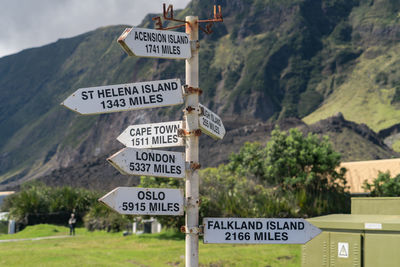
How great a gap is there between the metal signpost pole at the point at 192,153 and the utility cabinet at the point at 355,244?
4.05 meters

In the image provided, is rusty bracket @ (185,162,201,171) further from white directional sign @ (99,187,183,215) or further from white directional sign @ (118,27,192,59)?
white directional sign @ (118,27,192,59)

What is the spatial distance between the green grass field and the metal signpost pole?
10265 mm

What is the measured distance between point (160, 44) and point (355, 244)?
509 cm

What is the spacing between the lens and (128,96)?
18.8 ft

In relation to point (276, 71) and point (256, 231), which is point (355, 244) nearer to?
point (256, 231)

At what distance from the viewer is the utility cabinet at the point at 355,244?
327 inches

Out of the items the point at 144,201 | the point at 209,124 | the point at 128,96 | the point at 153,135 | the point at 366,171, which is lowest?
the point at 366,171

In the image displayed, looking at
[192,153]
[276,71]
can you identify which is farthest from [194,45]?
[276,71]

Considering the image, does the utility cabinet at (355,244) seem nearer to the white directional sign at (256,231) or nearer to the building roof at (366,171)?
the white directional sign at (256,231)

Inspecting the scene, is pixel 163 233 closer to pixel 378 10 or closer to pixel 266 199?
pixel 266 199

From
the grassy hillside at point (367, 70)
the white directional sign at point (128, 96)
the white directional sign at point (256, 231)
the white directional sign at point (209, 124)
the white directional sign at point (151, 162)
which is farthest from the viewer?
the grassy hillside at point (367, 70)

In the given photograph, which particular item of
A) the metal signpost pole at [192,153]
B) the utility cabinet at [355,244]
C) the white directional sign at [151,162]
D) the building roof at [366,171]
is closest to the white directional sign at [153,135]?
the metal signpost pole at [192,153]

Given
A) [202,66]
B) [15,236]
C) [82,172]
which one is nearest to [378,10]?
[202,66]

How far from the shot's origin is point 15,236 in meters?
26.9
